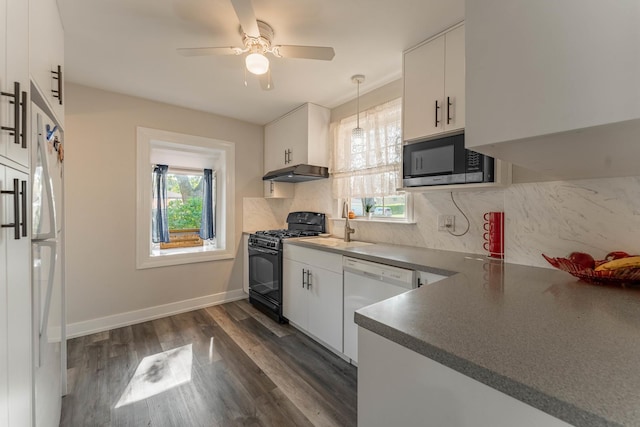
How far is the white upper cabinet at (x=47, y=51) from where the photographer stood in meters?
1.07

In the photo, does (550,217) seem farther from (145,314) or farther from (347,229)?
(145,314)

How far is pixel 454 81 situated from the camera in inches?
69.6

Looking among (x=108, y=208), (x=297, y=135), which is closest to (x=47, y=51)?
(x=108, y=208)

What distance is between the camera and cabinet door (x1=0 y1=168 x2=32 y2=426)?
2.53ft

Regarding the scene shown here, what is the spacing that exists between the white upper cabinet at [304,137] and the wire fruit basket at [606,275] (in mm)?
2317

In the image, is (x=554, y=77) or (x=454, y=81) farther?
(x=454, y=81)

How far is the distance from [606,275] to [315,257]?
5.83 feet

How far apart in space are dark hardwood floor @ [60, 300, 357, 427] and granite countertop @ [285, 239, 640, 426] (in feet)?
3.80

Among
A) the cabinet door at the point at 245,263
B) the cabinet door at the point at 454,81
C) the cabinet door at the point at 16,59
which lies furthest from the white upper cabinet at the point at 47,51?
the cabinet door at the point at 245,263

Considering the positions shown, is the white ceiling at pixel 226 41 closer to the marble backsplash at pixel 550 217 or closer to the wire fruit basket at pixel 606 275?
the marble backsplash at pixel 550 217

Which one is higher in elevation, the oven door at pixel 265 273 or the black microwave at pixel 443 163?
the black microwave at pixel 443 163

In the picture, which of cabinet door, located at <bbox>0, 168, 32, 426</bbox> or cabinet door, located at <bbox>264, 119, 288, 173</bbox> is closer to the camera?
cabinet door, located at <bbox>0, 168, 32, 426</bbox>

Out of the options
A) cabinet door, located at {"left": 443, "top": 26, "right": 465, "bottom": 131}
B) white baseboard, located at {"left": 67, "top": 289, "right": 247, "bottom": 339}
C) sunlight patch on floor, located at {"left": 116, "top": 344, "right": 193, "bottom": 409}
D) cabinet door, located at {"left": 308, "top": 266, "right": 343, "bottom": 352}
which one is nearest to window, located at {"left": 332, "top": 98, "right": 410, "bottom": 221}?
cabinet door, located at {"left": 443, "top": 26, "right": 465, "bottom": 131}

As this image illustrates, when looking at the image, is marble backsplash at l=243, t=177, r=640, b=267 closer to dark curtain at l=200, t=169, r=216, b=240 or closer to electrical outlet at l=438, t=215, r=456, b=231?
electrical outlet at l=438, t=215, r=456, b=231
